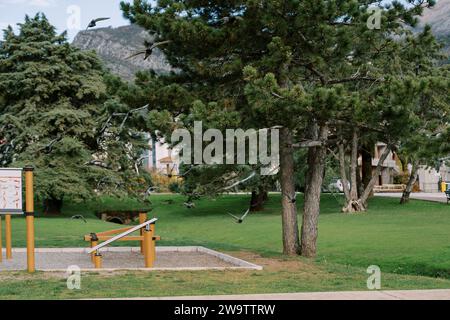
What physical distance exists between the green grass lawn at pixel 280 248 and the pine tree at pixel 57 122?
4.09 meters

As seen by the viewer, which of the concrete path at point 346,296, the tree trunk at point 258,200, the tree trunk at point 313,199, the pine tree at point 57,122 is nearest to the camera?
the concrete path at point 346,296

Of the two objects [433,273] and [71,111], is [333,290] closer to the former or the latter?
[433,273]

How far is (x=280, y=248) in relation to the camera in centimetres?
2291

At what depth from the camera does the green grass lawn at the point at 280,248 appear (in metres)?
11.0

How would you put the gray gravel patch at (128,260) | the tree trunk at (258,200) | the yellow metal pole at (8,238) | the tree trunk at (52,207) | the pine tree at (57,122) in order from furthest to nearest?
the tree trunk at (258,200) < the tree trunk at (52,207) < the pine tree at (57,122) < the yellow metal pole at (8,238) < the gray gravel patch at (128,260)

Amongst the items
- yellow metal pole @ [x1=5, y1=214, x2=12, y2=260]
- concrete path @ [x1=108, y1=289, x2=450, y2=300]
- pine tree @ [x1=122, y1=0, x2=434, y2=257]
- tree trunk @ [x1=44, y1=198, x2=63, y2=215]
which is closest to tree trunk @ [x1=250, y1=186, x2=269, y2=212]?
tree trunk @ [x1=44, y1=198, x2=63, y2=215]

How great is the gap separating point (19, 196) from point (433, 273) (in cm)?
987

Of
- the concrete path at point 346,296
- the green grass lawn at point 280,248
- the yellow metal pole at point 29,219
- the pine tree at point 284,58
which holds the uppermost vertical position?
the pine tree at point 284,58

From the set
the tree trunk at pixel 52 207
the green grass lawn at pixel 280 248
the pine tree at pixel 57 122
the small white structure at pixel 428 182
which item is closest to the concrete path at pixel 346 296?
the green grass lawn at pixel 280 248

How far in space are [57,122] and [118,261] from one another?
2448cm

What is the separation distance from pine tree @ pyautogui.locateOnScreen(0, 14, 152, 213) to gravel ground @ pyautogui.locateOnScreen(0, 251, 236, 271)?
20.5 metres

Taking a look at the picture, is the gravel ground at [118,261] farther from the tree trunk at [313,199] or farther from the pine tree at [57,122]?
the pine tree at [57,122]

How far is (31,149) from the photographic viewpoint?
126 ft
